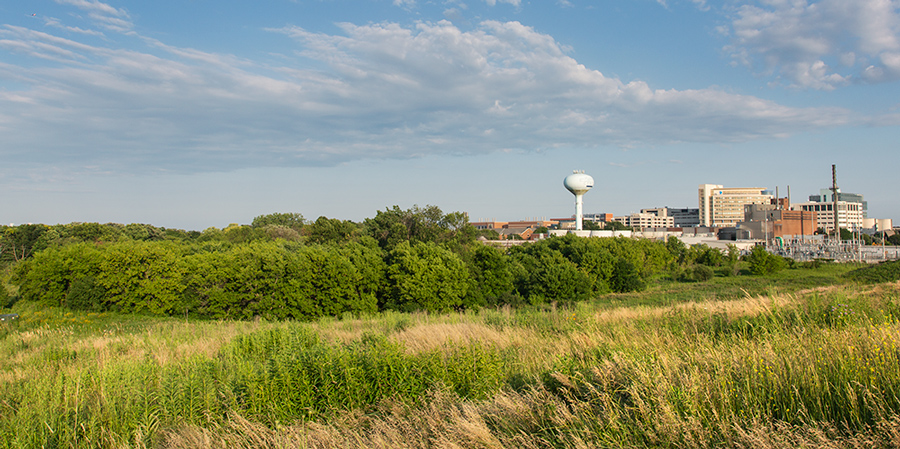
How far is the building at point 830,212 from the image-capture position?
158250 millimetres

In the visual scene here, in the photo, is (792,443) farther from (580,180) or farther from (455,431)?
(580,180)

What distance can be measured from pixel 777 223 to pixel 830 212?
5831cm

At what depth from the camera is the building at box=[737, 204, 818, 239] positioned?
395 feet

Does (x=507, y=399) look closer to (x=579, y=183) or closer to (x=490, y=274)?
(x=490, y=274)

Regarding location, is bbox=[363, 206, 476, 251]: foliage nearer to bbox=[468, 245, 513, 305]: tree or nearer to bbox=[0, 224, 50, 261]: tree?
bbox=[468, 245, 513, 305]: tree

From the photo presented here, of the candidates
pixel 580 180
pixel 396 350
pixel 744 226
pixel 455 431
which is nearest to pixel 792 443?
pixel 455 431

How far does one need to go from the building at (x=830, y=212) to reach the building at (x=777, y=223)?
27.1 metres

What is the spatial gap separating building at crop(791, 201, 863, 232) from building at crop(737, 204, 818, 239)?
27.1 metres

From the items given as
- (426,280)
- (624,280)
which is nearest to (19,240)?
(426,280)

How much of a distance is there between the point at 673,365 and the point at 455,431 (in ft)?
7.75

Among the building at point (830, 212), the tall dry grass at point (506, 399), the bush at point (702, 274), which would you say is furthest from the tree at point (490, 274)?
the building at point (830, 212)

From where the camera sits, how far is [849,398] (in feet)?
12.4

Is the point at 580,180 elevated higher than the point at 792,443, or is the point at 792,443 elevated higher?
the point at 580,180

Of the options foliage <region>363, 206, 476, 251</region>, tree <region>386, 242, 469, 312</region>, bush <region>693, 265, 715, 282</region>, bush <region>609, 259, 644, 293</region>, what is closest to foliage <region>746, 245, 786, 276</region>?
bush <region>693, 265, 715, 282</region>
